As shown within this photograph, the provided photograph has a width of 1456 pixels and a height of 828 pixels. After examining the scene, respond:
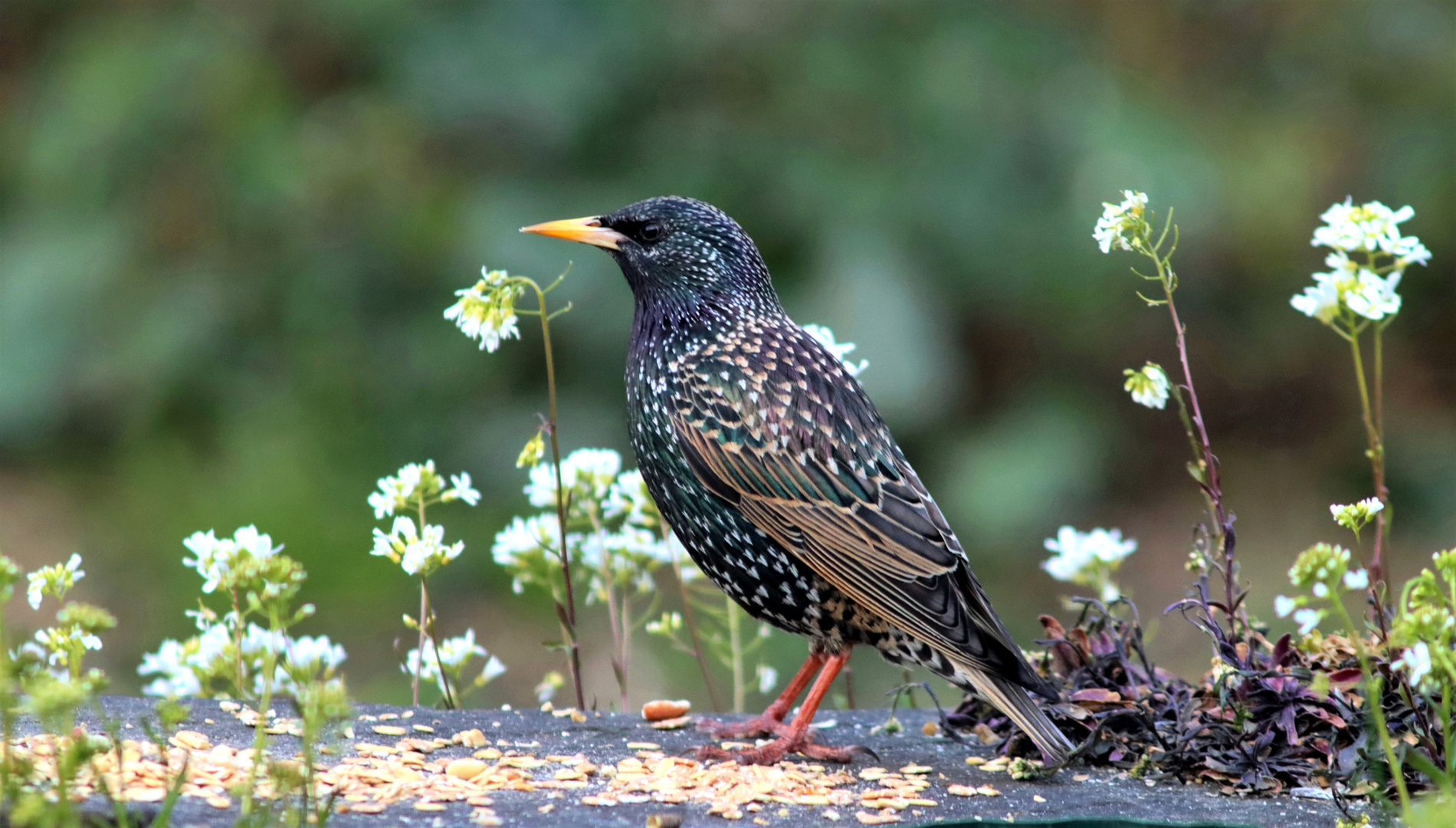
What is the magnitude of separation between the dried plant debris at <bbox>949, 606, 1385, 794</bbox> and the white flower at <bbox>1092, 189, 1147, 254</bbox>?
2.69 ft

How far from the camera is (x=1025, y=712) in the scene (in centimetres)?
289

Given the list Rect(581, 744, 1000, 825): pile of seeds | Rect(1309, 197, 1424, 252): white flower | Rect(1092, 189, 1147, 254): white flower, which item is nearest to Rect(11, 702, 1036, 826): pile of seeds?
Rect(581, 744, 1000, 825): pile of seeds

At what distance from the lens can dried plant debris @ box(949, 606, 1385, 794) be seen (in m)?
2.76

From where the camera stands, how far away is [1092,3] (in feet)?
27.5

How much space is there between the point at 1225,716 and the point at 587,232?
188 cm

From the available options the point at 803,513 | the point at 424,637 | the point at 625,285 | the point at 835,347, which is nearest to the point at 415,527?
the point at 424,637

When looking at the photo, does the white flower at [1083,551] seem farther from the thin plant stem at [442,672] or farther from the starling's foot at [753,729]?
the thin plant stem at [442,672]

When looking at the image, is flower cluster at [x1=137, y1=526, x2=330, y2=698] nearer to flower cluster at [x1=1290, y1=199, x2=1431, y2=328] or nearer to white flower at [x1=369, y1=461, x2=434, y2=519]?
white flower at [x1=369, y1=461, x2=434, y2=519]

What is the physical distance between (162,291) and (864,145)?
369 cm

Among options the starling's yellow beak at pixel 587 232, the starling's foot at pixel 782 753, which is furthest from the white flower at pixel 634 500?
the starling's foot at pixel 782 753

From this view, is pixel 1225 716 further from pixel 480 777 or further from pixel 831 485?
pixel 480 777

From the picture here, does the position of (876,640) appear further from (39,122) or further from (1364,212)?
(39,122)

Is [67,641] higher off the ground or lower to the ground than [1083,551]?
lower

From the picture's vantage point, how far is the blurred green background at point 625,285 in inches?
268
